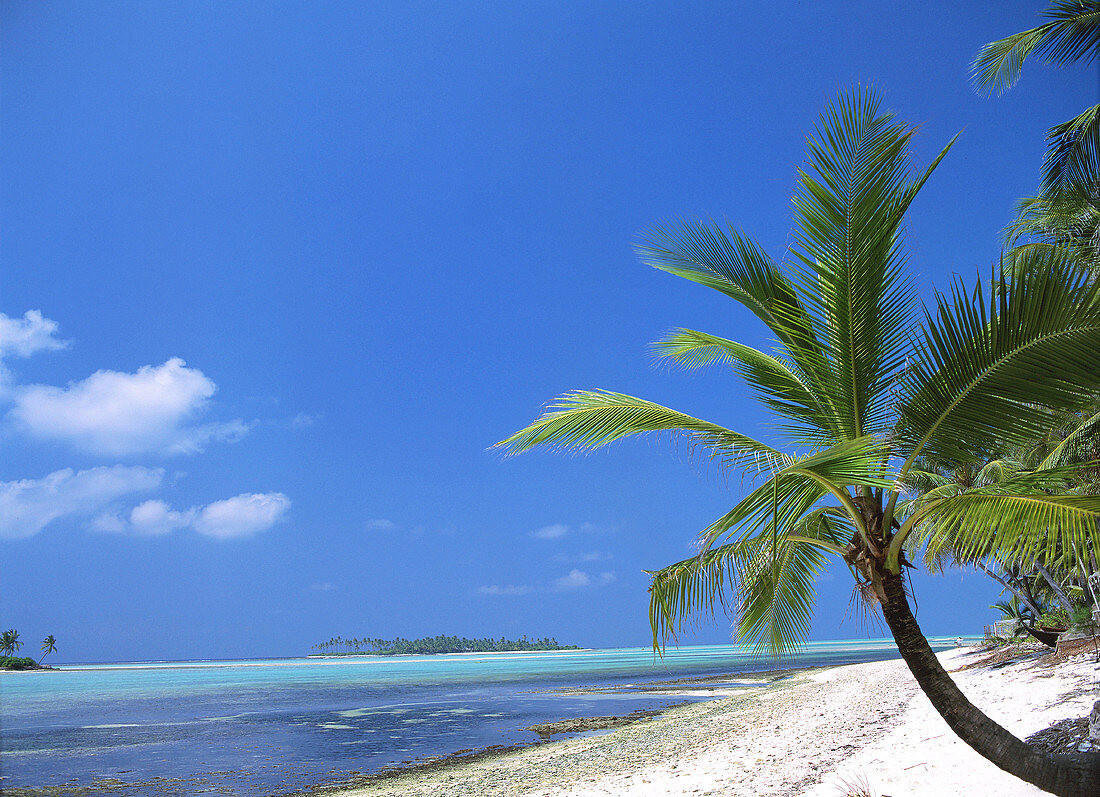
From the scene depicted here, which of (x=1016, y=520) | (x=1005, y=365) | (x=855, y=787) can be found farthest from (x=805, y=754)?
(x=1005, y=365)

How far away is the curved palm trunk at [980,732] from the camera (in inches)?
158

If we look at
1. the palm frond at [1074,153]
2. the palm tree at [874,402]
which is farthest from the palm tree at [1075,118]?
the palm tree at [874,402]

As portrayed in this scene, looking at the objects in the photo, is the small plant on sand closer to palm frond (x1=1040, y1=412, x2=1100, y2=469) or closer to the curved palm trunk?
the curved palm trunk

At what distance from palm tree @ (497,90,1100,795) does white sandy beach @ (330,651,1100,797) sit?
2.22 m

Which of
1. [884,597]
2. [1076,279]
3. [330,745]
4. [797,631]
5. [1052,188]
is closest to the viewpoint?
[1076,279]

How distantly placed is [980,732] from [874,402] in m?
2.16

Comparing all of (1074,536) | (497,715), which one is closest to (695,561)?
(1074,536)

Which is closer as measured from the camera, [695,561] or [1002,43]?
[695,561]

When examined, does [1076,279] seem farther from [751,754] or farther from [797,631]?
[751,754]

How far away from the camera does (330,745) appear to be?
714 inches

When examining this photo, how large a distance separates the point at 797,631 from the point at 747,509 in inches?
107

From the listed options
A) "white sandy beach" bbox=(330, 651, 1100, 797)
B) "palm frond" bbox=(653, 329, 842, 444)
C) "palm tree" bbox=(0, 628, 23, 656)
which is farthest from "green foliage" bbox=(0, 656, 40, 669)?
"palm frond" bbox=(653, 329, 842, 444)

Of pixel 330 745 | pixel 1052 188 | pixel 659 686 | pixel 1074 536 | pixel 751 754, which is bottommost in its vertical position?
pixel 659 686

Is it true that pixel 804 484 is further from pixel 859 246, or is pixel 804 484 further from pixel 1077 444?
pixel 1077 444
